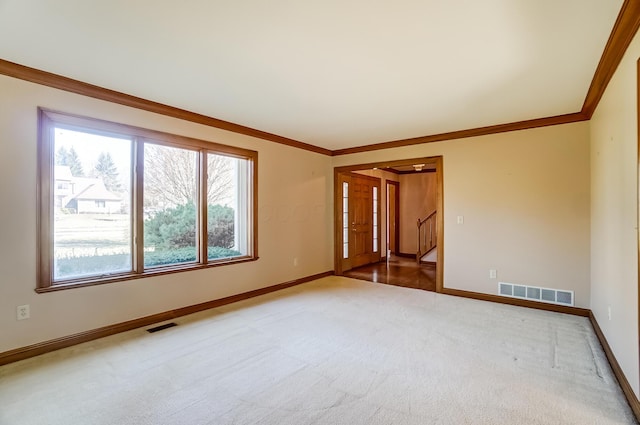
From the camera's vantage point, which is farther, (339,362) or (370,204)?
(370,204)

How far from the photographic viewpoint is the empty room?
200 centimetres

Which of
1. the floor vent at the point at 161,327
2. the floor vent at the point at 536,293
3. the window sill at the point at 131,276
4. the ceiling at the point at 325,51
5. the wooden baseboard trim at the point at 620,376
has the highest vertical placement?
the ceiling at the point at 325,51

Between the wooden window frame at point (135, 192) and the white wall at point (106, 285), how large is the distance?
59 mm

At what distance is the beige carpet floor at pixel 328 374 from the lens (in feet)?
6.30

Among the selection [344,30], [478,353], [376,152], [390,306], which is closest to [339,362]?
[478,353]

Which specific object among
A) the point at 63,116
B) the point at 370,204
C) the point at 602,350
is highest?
the point at 63,116

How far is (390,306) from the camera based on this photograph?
409 cm

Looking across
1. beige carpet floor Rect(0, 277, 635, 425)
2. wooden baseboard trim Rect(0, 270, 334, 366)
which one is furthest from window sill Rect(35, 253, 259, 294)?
beige carpet floor Rect(0, 277, 635, 425)

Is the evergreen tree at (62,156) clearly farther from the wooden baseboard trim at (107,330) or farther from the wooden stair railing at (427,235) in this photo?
the wooden stair railing at (427,235)

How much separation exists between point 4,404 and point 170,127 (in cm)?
285

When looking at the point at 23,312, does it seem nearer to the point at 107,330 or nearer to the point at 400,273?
the point at 107,330

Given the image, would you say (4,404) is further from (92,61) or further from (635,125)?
(635,125)

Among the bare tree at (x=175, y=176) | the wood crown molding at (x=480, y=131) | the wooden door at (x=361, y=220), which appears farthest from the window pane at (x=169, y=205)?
the wooden door at (x=361, y=220)

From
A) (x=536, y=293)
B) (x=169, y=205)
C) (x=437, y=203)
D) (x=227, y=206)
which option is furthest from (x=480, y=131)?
(x=169, y=205)
